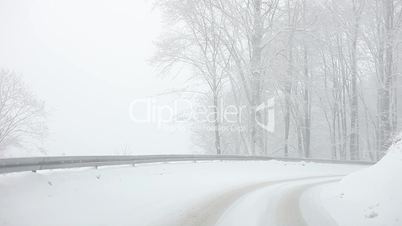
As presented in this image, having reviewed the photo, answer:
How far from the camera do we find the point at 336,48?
40344 millimetres

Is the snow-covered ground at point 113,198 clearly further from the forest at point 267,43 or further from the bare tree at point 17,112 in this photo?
the bare tree at point 17,112

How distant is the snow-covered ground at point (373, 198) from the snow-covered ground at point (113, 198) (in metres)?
2.56

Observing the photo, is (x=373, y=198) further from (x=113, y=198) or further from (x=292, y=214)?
(x=113, y=198)

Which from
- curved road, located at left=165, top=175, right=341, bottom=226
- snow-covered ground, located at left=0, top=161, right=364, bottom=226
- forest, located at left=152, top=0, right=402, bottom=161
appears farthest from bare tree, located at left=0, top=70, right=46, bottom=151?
curved road, located at left=165, top=175, right=341, bottom=226

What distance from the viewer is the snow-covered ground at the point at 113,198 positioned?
953 cm

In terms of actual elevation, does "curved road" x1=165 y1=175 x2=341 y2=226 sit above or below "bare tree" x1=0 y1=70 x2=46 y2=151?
below

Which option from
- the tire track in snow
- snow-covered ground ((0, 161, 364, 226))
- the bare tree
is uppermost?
the bare tree

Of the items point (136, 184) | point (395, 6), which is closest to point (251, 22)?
point (395, 6)

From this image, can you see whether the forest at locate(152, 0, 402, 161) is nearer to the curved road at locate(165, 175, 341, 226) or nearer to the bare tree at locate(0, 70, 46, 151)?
the bare tree at locate(0, 70, 46, 151)

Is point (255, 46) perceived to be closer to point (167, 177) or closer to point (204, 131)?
point (167, 177)

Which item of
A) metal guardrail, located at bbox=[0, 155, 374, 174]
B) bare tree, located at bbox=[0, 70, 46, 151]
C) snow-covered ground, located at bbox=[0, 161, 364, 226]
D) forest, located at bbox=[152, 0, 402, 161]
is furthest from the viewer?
bare tree, located at bbox=[0, 70, 46, 151]

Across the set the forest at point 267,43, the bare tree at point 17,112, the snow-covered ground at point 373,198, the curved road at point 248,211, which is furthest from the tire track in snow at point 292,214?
the bare tree at point 17,112

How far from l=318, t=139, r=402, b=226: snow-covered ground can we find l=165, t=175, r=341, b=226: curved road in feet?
2.57

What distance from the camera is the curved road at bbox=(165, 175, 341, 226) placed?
10.3 m
